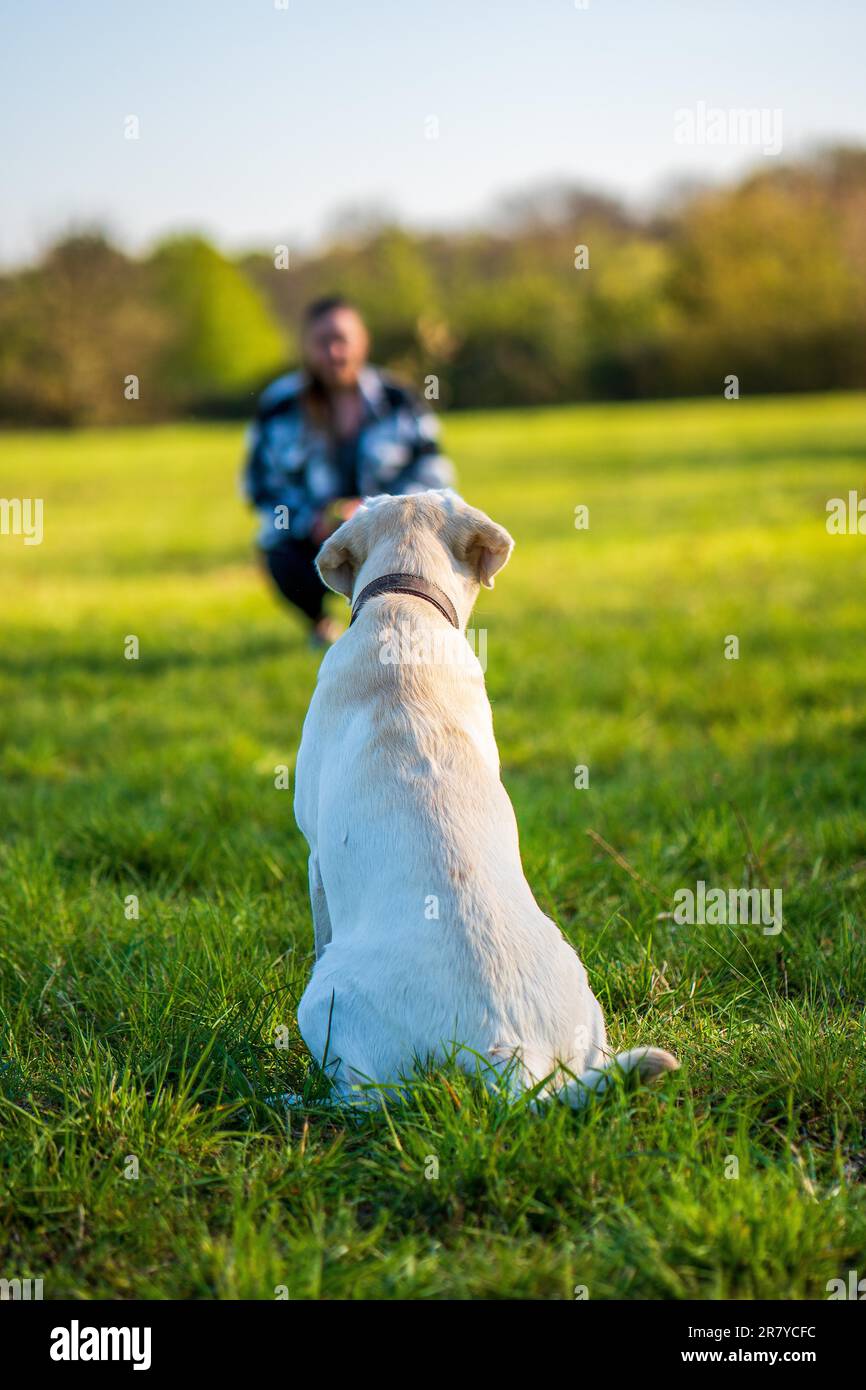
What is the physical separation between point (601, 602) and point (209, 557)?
5835mm

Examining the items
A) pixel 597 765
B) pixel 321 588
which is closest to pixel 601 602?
pixel 321 588

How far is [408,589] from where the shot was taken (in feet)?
11.4

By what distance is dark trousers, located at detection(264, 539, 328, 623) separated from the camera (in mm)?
8117

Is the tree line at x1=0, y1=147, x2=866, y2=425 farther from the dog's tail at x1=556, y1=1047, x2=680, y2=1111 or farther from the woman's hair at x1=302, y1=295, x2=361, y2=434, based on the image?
the dog's tail at x1=556, y1=1047, x2=680, y2=1111

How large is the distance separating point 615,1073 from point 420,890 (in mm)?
602

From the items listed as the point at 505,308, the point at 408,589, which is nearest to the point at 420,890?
the point at 408,589

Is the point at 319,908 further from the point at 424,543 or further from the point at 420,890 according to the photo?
the point at 424,543

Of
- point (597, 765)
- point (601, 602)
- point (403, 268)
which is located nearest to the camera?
point (597, 765)

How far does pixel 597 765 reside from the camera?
20.8 feet

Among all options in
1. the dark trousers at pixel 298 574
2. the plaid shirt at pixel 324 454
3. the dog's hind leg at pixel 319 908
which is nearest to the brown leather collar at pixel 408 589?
the dog's hind leg at pixel 319 908

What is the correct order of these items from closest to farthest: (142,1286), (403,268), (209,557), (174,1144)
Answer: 1. (142,1286)
2. (174,1144)
3. (209,557)
4. (403,268)

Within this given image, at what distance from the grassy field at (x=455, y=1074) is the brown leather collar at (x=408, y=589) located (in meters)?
1.10
